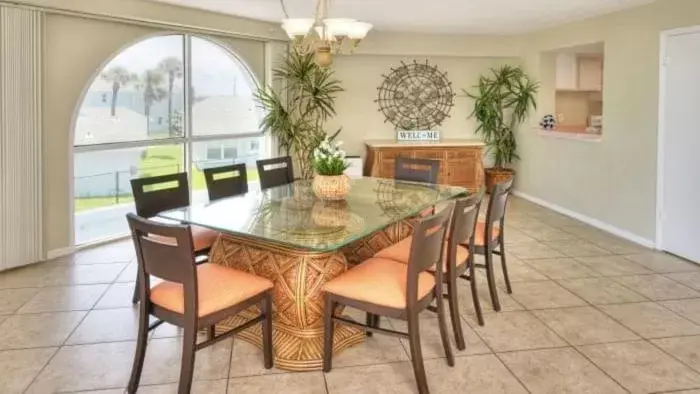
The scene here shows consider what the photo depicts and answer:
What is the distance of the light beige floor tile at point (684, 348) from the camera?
112 inches

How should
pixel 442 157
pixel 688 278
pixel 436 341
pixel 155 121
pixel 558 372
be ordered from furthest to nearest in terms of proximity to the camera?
1. pixel 442 157
2. pixel 155 121
3. pixel 688 278
4. pixel 436 341
5. pixel 558 372

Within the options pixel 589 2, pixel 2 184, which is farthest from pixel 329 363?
pixel 589 2

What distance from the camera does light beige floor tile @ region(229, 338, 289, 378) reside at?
8.92ft

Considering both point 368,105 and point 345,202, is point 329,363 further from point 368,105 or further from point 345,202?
point 368,105

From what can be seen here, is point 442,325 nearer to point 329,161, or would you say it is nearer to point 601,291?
point 329,161

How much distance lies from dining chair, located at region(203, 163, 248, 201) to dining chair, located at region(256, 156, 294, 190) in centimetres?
24

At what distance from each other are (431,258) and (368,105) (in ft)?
17.8

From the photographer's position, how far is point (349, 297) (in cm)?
257

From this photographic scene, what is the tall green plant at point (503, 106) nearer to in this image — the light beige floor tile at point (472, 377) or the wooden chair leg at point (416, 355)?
the light beige floor tile at point (472, 377)

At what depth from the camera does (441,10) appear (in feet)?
18.6

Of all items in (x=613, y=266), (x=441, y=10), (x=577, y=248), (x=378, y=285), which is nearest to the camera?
(x=378, y=285)

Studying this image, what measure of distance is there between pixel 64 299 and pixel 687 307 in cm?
431

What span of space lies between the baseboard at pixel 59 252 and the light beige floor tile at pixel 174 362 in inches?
89.2

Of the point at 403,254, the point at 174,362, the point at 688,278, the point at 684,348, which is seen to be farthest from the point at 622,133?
the point at 174,362
